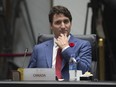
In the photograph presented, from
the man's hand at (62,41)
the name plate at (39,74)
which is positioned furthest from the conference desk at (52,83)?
the man's hand at (62,41)

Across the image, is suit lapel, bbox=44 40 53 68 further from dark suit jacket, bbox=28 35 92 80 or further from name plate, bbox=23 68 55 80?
name plate, bbox=23 68 55 80

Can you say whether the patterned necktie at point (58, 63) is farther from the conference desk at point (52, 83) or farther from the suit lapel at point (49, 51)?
the conference desk at point (52, 83)

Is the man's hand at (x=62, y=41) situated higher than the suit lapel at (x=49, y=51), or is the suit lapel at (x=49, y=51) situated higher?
the man's hand at (x=62, y=41)

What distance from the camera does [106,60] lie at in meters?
3.67

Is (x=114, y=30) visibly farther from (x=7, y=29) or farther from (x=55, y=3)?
(x=7, y=29)

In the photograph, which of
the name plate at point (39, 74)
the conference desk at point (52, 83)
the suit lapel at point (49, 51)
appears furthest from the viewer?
the suit lapel at point (49, 51)

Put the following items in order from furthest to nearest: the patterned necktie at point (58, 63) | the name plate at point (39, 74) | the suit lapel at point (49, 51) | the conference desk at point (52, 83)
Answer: the suit lapel at point (49, 51), the patterned necktie at point (58, 63), the name plate at point (39, 74), the conference desk at point (52, 83)

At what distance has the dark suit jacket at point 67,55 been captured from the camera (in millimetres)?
2326

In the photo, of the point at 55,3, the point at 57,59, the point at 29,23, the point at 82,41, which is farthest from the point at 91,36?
the point at 29,23

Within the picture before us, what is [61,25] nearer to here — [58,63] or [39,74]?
[58,63]

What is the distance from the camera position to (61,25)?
100 inches

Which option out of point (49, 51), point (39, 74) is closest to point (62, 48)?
point (49, 51)

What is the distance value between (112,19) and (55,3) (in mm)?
1283

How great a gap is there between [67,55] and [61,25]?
327 mm
